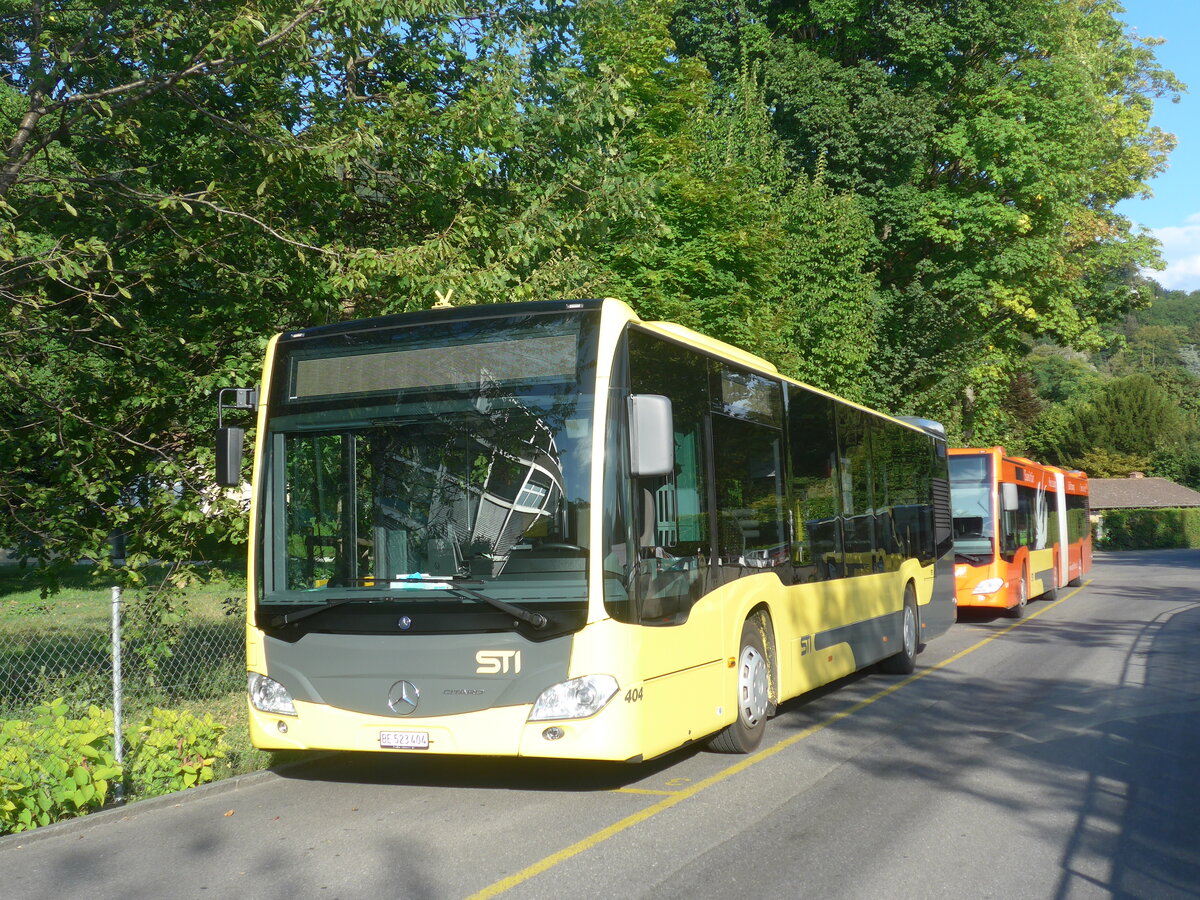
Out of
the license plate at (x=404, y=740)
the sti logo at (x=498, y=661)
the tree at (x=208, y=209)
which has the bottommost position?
the license plate at (x=404, y=740)

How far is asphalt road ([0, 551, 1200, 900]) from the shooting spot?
5730 mm

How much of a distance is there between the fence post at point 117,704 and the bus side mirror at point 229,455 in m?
1.40

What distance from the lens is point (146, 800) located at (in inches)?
305

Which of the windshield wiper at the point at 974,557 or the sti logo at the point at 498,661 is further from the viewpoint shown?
the windshield wiper at the point at 974,557

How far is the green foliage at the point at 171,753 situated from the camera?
8094 millimetres

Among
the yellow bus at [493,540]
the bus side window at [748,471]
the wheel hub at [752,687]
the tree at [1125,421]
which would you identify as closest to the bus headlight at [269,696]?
the yellow bus at [493,540]

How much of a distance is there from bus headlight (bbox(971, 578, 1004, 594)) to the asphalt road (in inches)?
425

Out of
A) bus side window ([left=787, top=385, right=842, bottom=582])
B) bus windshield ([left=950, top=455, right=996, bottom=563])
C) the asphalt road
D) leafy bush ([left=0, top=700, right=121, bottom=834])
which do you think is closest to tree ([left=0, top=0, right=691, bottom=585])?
bus side window ([left=787, top=385, right=842, bottom=582])

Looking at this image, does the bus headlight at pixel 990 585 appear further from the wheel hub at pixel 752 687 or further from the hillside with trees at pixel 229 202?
the wheel hub at pixel 752 687

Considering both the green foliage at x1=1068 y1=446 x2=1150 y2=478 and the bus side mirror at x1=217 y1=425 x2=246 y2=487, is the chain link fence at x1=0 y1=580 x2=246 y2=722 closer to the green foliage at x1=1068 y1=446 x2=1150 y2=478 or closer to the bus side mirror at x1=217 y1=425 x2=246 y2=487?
the bus side mirror at x1=217 y1=425 x2=246 y2=487

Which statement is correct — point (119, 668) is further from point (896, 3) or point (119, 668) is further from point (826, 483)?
point (896, 3)

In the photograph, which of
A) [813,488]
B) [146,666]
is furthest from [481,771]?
[813,488]

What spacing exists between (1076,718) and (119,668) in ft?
26.4

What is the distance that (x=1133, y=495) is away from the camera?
79250 mm
